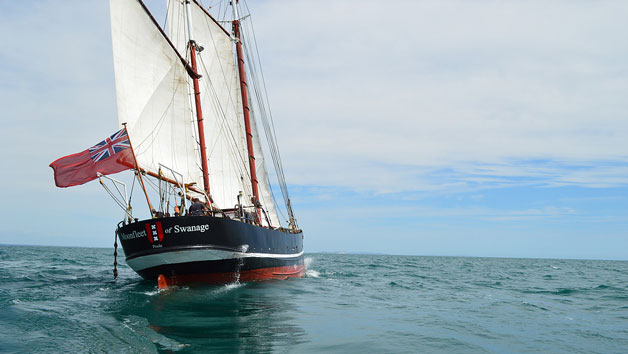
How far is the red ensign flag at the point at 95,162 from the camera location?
18.0m

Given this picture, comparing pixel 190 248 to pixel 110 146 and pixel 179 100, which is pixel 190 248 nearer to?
pixel 110 146

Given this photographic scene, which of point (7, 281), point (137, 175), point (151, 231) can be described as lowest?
point (7, 281)

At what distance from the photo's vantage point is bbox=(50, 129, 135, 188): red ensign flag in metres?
18.0

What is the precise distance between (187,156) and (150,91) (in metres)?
3.87

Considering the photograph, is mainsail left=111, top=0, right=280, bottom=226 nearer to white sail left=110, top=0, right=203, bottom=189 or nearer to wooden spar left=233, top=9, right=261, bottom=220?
white sail left=110, top=0, right=203, bottom=189

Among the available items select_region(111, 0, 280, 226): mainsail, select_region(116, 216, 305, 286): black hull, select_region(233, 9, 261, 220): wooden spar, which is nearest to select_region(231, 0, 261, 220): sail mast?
select_region(233, 9, 261, 220): wooden spar

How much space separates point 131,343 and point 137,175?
479 inches

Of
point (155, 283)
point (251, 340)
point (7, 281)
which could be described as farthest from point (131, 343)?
point (7, 281)

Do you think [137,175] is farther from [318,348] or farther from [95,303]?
[318,348]

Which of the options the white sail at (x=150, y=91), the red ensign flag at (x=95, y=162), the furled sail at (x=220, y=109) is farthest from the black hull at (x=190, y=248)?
the furled sail at (x=220, y=109)

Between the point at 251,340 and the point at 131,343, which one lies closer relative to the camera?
the point at 131,343

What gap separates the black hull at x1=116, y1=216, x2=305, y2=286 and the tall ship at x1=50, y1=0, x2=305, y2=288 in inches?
1.5

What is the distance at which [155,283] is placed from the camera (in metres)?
18.4

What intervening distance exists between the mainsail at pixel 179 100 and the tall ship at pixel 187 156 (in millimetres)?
50
